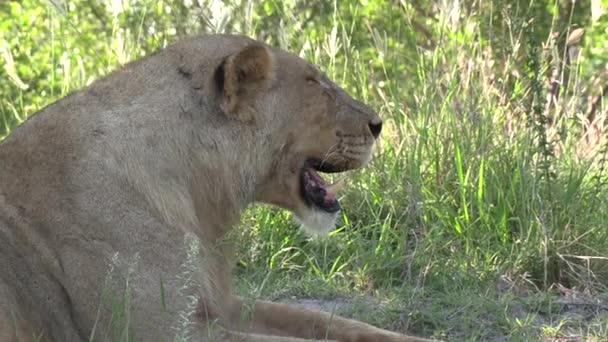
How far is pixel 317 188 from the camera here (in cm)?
402

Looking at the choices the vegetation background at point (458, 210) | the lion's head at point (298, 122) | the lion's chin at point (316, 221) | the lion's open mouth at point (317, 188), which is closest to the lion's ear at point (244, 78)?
the lion's head at point (298, 122)

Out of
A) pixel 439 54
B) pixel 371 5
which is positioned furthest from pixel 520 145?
pixel 371 5

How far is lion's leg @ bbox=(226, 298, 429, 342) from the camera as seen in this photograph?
13.0 ft

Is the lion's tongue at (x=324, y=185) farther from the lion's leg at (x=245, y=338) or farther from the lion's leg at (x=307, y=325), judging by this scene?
the lion's leg at (x=245, y=338)

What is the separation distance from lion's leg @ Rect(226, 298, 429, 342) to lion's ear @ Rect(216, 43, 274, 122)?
547 millimetres

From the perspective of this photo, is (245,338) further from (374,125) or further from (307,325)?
(374,125)

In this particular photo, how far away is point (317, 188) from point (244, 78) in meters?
0.42

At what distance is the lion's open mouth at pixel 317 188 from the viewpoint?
3980mm

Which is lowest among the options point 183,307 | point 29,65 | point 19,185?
point 29,65

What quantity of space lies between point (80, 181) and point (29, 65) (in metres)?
7.08

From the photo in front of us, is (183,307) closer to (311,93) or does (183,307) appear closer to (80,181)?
(80,181)

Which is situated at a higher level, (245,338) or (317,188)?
(317,188)

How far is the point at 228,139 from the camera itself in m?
3.77

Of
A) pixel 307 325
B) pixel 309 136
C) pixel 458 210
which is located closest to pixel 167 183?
pixel 309 136
